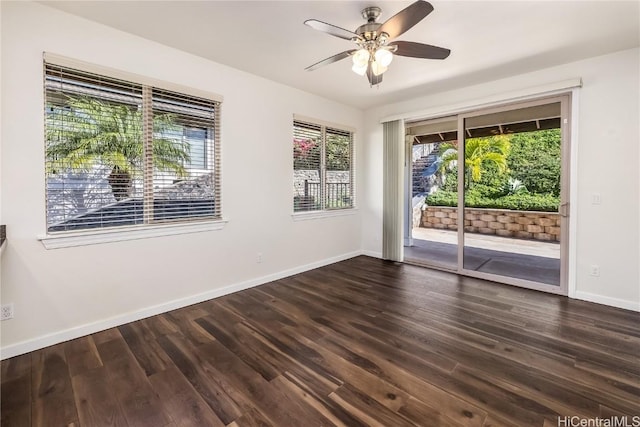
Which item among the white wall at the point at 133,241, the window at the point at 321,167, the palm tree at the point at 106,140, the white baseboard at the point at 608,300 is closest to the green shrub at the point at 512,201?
the white baseboard at the point at 608,300

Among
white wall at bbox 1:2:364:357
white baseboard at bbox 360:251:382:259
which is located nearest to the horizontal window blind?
white wall at bbox 1:2:364:357

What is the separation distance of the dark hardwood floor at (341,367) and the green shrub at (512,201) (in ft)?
3.92

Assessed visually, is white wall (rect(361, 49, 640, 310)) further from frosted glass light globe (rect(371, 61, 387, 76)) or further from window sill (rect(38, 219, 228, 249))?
window sill (rect(38, 219, 228, 249))

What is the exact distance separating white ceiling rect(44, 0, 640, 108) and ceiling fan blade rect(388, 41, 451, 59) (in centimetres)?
28

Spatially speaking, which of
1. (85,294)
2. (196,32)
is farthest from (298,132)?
(85,294)

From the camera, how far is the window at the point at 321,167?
4.43 metres

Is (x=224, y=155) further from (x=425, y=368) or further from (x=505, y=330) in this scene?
(x=505, y=330)

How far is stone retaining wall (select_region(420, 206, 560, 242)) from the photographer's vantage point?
149 inches

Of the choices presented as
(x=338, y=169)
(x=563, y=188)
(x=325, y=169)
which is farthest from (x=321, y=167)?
(x=563, y=188)

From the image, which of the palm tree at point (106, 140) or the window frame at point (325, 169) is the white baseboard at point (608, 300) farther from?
the palm tree at point (106, 140)

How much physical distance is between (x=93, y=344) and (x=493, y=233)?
4.85m

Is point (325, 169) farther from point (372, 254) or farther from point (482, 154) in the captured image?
point (482, 154)

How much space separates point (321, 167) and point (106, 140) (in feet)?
9.42

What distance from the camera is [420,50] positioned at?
2326 millimetres
